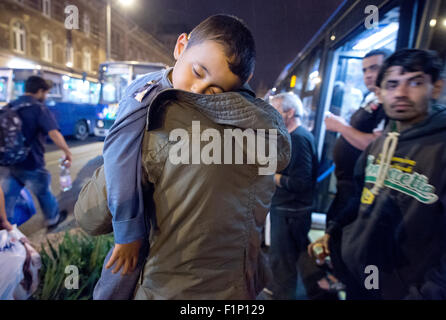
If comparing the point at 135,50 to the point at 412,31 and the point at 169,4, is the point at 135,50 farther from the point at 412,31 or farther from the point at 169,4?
the point at 412,31

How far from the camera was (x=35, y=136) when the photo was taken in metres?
2.37

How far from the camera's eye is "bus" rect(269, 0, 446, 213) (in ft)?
4.80

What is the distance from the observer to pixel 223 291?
865 mm

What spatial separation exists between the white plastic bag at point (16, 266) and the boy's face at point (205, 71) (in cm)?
129

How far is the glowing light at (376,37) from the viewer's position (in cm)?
187

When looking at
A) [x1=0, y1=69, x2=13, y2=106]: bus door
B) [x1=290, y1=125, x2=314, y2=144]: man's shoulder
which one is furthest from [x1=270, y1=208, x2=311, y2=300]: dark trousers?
[x1=0, y1=69, x2=13, y2=106]: bus door

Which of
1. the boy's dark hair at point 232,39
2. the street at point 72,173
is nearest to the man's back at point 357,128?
the boy's dark hair at point 232,39

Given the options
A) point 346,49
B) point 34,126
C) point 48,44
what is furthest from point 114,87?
point 48,44

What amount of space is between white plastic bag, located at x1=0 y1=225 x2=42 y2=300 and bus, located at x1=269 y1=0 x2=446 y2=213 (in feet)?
8.42

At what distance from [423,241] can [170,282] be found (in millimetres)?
1207

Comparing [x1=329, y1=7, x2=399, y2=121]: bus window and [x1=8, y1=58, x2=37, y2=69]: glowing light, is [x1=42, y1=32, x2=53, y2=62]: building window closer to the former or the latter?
[x1=8, y1=58, x2=37, y2=69]: glowing light

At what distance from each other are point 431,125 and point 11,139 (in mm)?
2926

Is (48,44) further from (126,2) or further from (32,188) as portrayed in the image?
(126,2)
